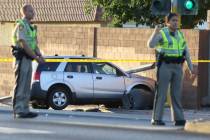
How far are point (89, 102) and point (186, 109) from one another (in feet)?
9.80

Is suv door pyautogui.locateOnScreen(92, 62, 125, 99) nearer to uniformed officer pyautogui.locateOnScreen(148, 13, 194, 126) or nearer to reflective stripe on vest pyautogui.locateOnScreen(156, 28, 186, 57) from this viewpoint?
uniformed officer pyautogui.locateOnScreen(148, 13, 194, 126)

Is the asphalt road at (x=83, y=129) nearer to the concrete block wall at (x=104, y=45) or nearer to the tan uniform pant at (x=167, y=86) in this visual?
the tan uniform pant at (x=167, y=86)

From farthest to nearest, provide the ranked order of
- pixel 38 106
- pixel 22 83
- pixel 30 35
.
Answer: pixel 38 106
pixel 22 83
pixel 30 35

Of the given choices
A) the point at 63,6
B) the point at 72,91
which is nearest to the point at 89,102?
the point at 72,91

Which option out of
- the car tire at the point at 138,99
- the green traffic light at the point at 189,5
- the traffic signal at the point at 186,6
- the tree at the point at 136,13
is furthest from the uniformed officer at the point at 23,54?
the tree at the point at 136,13

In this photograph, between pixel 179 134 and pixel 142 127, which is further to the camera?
pixel 142 127

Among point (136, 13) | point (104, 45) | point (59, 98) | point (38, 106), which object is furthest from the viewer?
point (136, 13)

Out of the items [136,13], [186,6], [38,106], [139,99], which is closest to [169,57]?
[186,6]

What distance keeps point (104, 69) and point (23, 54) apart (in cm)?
772

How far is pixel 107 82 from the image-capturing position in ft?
58.6

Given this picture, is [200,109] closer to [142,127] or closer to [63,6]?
[142,127]

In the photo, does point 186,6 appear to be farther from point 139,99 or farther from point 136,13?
point 136,13

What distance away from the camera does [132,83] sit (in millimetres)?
18047

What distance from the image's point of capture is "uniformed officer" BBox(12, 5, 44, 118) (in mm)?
10383
